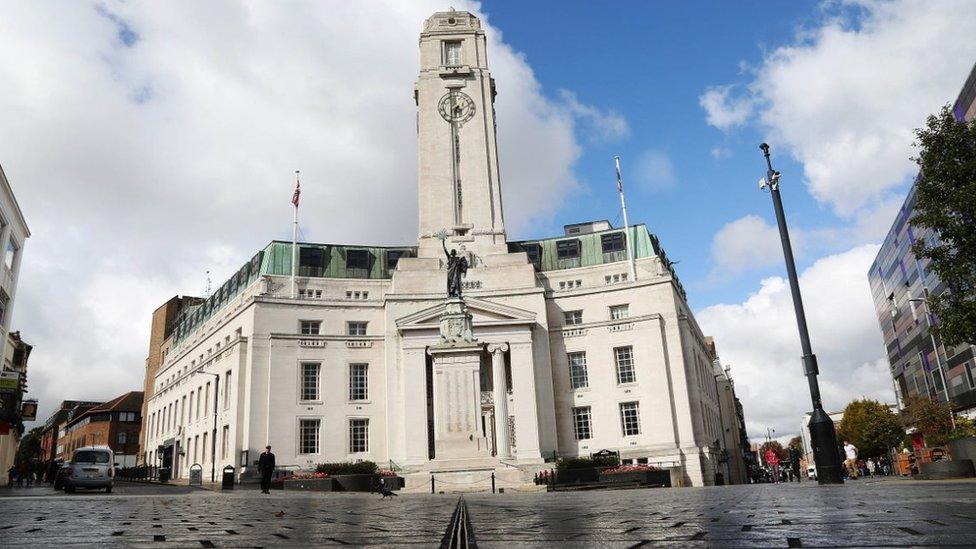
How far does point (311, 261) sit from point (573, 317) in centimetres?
2278

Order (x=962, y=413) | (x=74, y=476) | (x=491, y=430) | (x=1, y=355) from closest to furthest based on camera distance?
(x=74, y=476)
(x=1, y=355)
(x=491, y=430)
(x=962, y=413)

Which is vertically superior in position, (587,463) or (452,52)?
(452,52)

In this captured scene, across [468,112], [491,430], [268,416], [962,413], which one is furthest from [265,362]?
[962,413]

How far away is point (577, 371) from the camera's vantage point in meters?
56.2

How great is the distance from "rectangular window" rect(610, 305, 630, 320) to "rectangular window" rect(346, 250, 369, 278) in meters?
21.2

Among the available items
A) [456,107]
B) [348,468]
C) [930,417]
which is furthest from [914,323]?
[348,468]

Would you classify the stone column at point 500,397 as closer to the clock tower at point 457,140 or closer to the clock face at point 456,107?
the clock tower at point 457,140

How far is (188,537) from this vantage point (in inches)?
289

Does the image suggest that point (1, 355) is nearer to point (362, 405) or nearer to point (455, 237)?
point (362, 405)

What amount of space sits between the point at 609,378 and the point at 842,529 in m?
48.6

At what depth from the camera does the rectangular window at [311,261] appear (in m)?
60.4

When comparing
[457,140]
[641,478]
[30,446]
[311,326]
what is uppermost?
[457,140]

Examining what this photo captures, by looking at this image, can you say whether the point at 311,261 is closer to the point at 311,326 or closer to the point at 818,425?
the point at 311,326

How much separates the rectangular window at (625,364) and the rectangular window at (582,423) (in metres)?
3.58
